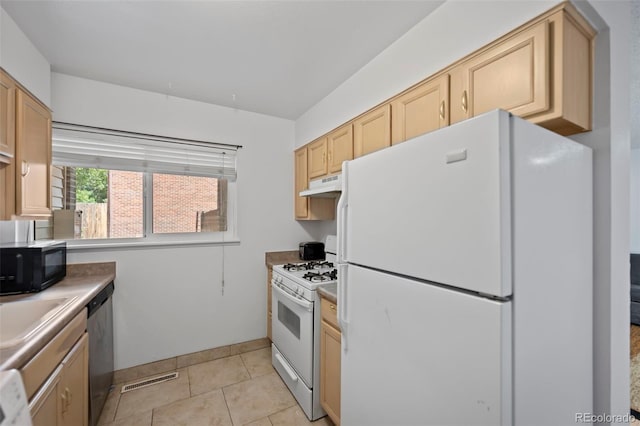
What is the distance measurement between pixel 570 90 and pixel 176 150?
2.74 m

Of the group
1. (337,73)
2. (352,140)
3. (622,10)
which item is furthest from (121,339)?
(622,10)

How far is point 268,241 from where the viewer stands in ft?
9.65

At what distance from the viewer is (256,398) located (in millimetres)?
2096

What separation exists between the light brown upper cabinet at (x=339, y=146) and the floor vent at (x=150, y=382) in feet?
7.34

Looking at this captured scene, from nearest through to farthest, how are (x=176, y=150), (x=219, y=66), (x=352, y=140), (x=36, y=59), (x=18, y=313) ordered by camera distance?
1. (x=18, y=313)
2. (x=36, y=59)
3. (x=219, y=66)
4. (x=352, y=140)
5. (x=176, y=150)

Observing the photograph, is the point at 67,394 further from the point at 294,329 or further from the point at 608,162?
the point at 608,162

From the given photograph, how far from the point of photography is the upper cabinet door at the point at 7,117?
1.45 metres

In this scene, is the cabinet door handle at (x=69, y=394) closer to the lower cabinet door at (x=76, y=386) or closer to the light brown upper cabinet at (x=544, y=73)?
the lower cabinet door at (x=76, y=386)

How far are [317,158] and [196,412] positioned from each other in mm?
2214

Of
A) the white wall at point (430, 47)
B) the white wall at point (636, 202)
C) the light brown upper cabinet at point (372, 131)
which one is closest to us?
the white wall at point (430, 47)

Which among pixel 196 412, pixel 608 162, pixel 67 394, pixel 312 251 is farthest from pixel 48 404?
pixel 608 162

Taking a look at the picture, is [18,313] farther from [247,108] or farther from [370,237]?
[247,108]

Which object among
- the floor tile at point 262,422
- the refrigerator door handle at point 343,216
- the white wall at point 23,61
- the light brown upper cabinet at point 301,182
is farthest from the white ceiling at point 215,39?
the floor tile at point 262,422

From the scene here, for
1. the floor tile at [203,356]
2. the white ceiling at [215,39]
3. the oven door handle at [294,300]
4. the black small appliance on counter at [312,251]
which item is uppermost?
the white ceiling at [215,39]
